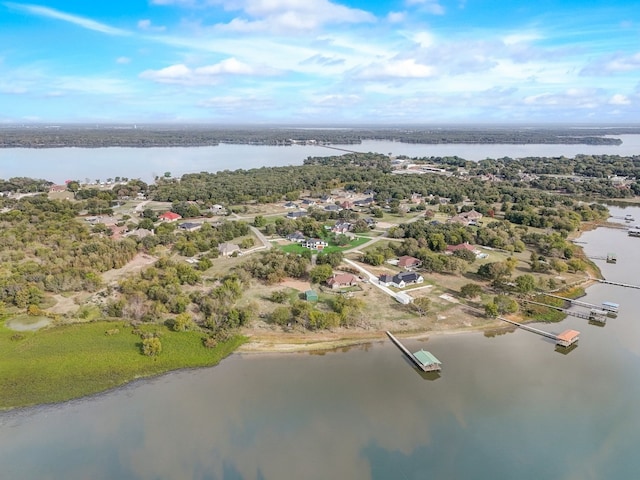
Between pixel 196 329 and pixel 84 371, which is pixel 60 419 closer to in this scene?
pixel 84 371

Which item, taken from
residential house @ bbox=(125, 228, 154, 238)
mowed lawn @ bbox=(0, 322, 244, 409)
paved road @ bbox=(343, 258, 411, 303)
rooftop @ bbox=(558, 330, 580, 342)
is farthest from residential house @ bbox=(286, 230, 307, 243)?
rooftop @ bbox=(558, 330, 580, 342)

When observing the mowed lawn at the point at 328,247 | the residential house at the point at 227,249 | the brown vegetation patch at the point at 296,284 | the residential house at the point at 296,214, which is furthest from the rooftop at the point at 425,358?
the residential house at the point at 296,214

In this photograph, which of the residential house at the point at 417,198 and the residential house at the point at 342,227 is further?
the residential house at the point at 417,198

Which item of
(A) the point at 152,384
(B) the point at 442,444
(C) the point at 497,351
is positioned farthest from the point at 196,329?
(C) the point at 497,351

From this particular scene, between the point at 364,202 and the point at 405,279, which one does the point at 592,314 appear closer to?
the point at 405,279

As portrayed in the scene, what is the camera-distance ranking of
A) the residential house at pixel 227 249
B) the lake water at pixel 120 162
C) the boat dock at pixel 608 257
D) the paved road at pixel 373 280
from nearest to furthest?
the paved road at pixel 373 280, the residential house at pixel 227 249, the boat dock at pixel 608 257, the lake water at pixel 120 162

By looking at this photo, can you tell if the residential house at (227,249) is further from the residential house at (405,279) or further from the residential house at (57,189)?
the residential house at (57,189)

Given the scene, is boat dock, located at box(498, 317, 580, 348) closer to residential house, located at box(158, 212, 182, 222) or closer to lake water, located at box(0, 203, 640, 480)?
lake water, located at box(0, 203, 640, 480)

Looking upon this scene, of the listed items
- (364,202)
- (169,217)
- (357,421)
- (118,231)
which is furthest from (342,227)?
(357,421)
